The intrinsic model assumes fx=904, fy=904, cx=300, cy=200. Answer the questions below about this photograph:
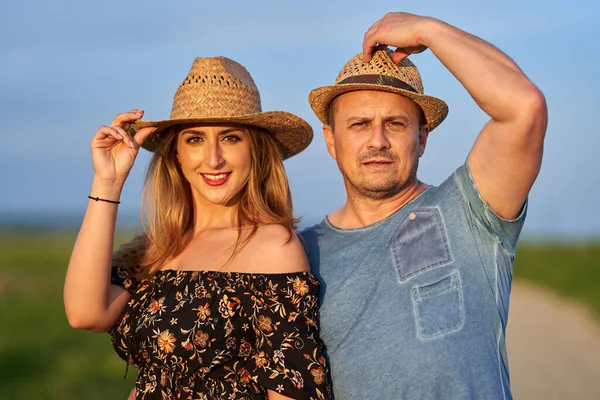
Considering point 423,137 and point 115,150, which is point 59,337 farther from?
point 423,137

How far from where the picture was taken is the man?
12.0ft

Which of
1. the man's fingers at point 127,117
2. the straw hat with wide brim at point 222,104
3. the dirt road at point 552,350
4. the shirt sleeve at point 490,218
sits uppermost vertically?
the straw hat with wide brim at point 222,104

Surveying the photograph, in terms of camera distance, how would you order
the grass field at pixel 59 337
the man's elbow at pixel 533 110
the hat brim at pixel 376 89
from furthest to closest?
the grass field at pixel 59 337 → the hat brim at pixel 376 89 → the man's elbow at pixel 533 110

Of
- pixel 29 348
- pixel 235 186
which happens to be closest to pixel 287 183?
pixel 235 186

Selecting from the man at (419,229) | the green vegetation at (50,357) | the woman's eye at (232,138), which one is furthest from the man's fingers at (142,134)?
the green vegetation at (50,357)

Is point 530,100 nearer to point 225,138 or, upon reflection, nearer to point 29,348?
point 225,138

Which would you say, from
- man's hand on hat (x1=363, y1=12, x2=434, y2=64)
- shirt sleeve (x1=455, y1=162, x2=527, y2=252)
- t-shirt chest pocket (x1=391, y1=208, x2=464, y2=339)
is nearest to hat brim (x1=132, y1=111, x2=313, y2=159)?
man's hand on hat (x1=363, y1=12, x2=434, y2=64)

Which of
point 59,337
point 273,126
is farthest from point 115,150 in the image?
point 59,337

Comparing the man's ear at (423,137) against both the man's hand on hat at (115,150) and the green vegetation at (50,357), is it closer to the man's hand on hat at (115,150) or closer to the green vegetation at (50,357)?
the man's hand on hat at (115,150)

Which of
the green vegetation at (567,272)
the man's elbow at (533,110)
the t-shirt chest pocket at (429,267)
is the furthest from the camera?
the green vegetation at (567,272)

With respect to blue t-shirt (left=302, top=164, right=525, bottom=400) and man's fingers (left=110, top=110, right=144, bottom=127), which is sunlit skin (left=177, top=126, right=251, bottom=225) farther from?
blue t-shirt (left=302, top=164, right=525, bottom=400)

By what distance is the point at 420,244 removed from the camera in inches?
156

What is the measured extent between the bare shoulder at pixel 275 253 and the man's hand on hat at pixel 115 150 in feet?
2.35

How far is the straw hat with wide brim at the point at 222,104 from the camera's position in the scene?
4223 millimetres
